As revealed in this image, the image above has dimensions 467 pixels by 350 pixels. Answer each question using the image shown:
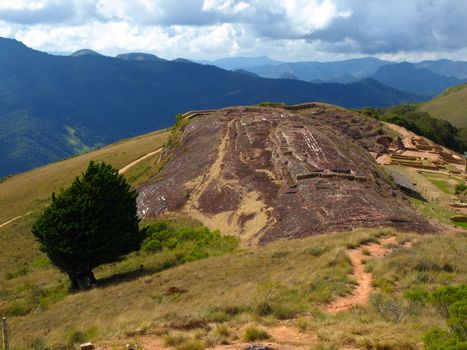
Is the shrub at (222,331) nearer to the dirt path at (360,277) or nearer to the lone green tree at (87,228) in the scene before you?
the dirt path at (360,277)

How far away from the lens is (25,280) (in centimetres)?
2944

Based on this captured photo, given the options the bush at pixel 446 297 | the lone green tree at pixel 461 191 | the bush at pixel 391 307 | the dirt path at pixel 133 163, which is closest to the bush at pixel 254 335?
the bush at pixel 391 307

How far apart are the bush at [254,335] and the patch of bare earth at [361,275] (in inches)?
134

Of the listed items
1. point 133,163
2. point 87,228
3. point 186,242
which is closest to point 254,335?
point 87,228

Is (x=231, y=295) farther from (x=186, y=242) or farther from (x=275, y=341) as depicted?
(x=186, y=242)

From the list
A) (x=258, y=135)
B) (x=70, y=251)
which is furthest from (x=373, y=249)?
(x=258, y=135)

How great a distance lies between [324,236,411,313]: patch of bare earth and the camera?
15.4 m

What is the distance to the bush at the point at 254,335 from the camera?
12.3 m

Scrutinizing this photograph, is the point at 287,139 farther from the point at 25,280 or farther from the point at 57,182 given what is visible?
the point at 57,182

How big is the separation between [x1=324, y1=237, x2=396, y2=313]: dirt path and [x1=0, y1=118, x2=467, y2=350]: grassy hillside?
0.29 m

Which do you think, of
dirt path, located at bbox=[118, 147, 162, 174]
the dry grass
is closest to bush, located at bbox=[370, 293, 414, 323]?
the dry grass

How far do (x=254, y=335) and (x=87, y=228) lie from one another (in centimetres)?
1608

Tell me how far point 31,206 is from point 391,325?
49875 mm

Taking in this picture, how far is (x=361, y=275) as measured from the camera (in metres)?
18.1
